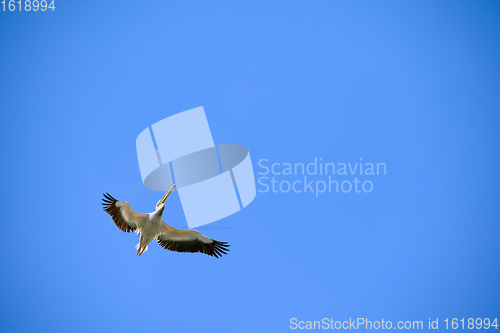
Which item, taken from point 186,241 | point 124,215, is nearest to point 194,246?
point 186,241

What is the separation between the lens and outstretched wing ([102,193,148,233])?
40.9 ft

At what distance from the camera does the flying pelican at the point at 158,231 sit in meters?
12.6

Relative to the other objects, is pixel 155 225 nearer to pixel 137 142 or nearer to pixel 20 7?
pixel 137 142

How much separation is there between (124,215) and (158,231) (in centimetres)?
120

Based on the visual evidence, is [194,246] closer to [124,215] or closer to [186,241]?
[186,241]

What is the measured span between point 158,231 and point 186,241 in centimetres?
93

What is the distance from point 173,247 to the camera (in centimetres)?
1355

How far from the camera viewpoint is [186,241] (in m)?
13.5

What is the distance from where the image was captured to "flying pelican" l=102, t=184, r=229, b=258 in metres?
12.6

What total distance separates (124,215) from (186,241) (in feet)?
6.91

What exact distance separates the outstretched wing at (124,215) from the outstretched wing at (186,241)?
71 centimetres

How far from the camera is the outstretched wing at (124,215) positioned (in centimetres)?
1248

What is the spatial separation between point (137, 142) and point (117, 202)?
215cm

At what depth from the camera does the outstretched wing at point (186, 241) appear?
13.2 m
